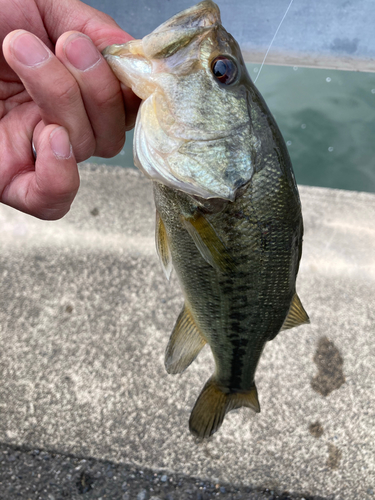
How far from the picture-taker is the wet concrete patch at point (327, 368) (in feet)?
8.31

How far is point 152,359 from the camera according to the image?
262 centimetres

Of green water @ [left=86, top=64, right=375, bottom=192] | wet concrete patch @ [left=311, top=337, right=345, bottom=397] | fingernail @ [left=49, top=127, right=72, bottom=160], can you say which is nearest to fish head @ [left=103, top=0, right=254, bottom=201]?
fingernail @ [left=49, top=127, right=72, bottom=160]

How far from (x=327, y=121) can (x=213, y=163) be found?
3.63 meters

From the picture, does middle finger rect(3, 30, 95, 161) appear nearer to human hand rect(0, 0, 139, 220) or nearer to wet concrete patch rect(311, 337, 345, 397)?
human hand rect(0, 0, 139, 220)

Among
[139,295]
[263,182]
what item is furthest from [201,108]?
[139,295]

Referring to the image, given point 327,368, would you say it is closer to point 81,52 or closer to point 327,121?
point 81,52

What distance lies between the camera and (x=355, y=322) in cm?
274

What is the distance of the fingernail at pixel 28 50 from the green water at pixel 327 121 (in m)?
3.18

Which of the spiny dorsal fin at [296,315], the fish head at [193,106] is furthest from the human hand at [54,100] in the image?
the spiny dorsal fin at [296,315]

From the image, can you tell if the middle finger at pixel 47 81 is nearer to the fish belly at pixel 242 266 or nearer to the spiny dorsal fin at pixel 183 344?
the fish belly at pixel 242 266

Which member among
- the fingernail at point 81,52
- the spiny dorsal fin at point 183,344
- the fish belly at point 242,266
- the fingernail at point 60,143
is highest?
the fingernail at point 81,52

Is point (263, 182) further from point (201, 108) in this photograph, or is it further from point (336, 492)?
point (336, 492)

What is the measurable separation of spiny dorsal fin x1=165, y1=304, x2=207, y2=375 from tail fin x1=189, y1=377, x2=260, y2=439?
27cm

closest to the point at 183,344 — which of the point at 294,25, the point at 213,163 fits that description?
the point at 213,163
